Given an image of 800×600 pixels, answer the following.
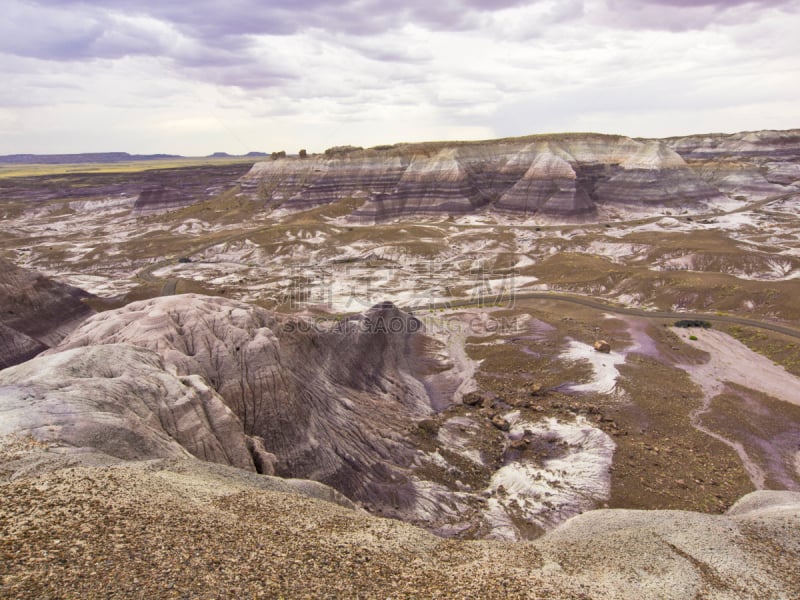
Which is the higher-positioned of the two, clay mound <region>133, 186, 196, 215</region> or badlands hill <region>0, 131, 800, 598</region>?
clay mound <region>133, 186, 196, 215</region>

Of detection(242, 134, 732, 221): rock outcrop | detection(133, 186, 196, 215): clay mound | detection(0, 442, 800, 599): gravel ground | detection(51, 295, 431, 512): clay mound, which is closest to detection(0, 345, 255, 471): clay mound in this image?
detection(0, 442, 800, 599): gravel ground

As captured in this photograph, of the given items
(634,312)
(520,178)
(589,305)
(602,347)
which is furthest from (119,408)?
(520,178)

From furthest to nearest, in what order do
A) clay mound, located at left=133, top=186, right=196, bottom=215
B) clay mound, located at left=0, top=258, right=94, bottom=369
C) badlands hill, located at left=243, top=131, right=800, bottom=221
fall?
clay mound, located at left=133, top=186, right=196, bottom=215, badlands hill, located at left=243, top=131, right=800, bottom=221, clay mound, located at left=0, top=258, right=94, bottom=369

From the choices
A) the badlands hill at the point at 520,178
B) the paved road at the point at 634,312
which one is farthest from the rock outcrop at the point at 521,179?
the paved road at the point at 634,312

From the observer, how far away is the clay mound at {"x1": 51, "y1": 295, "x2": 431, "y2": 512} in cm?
1892

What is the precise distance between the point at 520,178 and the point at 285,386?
308 ft

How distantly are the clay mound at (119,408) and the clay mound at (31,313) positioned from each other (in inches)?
768

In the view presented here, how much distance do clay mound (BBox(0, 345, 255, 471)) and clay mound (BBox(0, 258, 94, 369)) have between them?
64.0ft

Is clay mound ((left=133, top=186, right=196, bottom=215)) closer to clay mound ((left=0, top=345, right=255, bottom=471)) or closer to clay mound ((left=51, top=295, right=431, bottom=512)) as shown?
clay mound ((left=51, top=295, right=431, bottom=512))

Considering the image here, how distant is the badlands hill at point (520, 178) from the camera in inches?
3784

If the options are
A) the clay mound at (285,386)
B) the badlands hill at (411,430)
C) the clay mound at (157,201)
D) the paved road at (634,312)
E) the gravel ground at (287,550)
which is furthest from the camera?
the clay mound at (157,201)

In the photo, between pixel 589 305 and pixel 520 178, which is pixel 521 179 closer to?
pixel 520 178

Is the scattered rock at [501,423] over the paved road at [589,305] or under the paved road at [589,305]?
under

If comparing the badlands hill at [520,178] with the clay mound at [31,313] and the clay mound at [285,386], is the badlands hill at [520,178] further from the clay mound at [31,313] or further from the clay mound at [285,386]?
the clay mound at [285,386]
